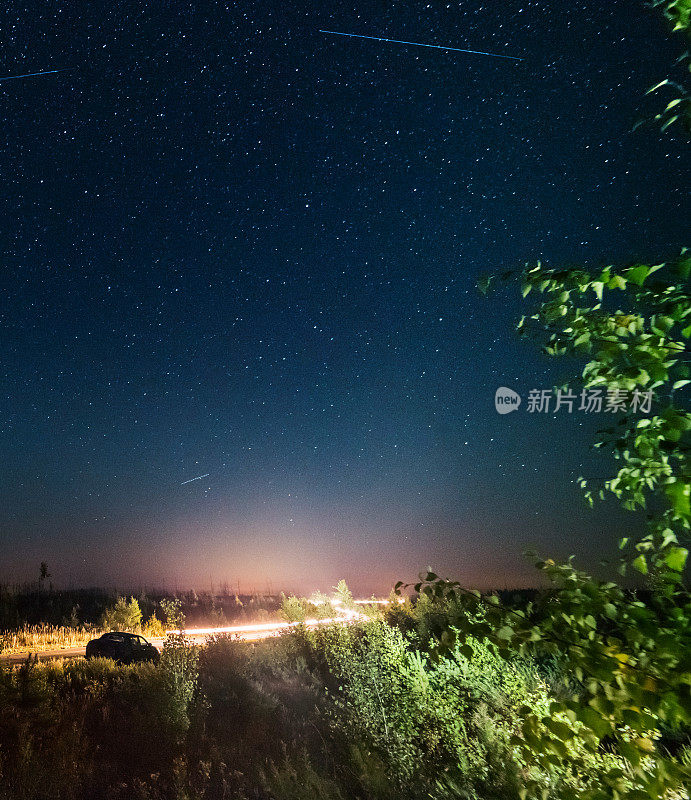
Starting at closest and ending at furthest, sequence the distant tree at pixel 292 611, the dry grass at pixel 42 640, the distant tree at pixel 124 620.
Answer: the distant tree at pixel 292 611 → the dry grass at pixel 42 640 → the distant tree at pixel 124 620

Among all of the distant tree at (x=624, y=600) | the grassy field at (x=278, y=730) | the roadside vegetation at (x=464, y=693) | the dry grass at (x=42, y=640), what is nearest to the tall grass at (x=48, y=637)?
the dry grass at (x=42, y=640)

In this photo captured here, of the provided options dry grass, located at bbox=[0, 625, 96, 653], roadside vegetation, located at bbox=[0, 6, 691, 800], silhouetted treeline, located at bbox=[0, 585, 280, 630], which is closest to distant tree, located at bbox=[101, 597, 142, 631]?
dry grass, located at bbox=[0, 625, 96, 653]

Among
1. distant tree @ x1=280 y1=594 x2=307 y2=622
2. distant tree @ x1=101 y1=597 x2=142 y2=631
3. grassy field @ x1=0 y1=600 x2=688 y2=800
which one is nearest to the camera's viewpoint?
grassy field @ x1=0 y1=600 x2=688 y2=800

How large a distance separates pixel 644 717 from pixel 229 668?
40.9ft

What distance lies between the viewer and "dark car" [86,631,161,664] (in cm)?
1402

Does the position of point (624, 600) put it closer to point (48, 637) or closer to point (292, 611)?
point (292, 611)

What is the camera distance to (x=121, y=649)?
1423 centimetres

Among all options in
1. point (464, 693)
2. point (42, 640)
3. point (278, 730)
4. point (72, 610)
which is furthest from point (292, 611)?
point (72, 610)

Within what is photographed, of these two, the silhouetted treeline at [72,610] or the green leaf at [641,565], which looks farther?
the silhouetted treeline at [72,610]

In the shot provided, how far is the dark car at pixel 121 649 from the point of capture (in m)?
14.0

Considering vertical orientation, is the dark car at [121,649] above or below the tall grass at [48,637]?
above

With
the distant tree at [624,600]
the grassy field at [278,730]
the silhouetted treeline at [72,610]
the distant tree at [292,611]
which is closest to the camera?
the distant tree at [624,600]

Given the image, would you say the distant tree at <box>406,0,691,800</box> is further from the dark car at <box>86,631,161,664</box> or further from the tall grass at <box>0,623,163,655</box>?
the tall grass at <box>0,623,163,655</box>

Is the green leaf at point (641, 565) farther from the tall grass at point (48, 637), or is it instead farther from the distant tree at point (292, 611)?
the tall grass at point (48, 637)
